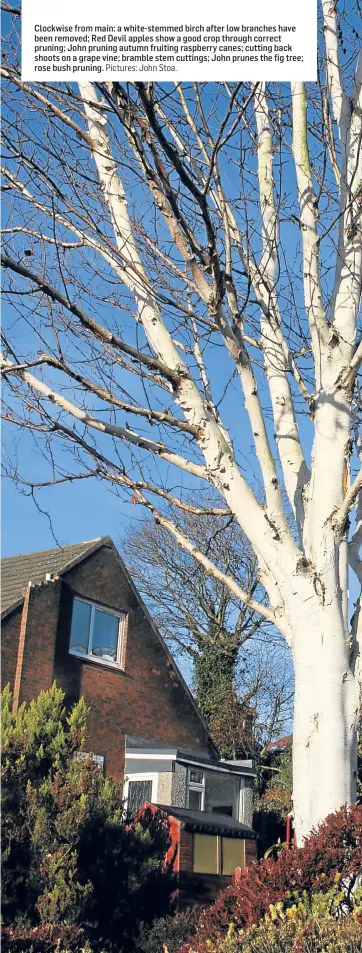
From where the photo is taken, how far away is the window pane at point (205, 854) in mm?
12367

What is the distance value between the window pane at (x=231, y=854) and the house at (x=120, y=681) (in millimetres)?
15

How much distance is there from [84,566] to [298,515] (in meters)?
11.0

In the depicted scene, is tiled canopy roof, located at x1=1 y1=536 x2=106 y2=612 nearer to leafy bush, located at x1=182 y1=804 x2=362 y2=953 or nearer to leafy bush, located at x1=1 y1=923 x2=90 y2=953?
leafy bush, located at x1=1 y1=923 x2=90 y2=953

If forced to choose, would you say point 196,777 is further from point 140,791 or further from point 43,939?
point 43,939

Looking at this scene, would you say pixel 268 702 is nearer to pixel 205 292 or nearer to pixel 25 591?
pixel 25 591

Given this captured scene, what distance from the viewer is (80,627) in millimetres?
15906

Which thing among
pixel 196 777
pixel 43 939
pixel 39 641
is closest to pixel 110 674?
pixel 39 641

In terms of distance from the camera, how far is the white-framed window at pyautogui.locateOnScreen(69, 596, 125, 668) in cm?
1580

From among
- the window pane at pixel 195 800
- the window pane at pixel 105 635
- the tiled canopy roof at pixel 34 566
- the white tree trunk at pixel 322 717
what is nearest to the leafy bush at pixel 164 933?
the white tree trunk at pixel 322 717

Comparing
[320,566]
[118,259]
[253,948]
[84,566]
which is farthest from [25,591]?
[253,948]

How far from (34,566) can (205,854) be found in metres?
6.48

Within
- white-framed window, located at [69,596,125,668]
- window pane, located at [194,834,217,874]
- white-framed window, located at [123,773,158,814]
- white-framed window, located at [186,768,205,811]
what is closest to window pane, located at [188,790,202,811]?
white-framed window, located at [186,768,205,811]

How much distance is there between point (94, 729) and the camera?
15.4 metres

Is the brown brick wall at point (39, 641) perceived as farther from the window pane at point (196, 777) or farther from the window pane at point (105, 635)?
the window pane at point (196, 777)
